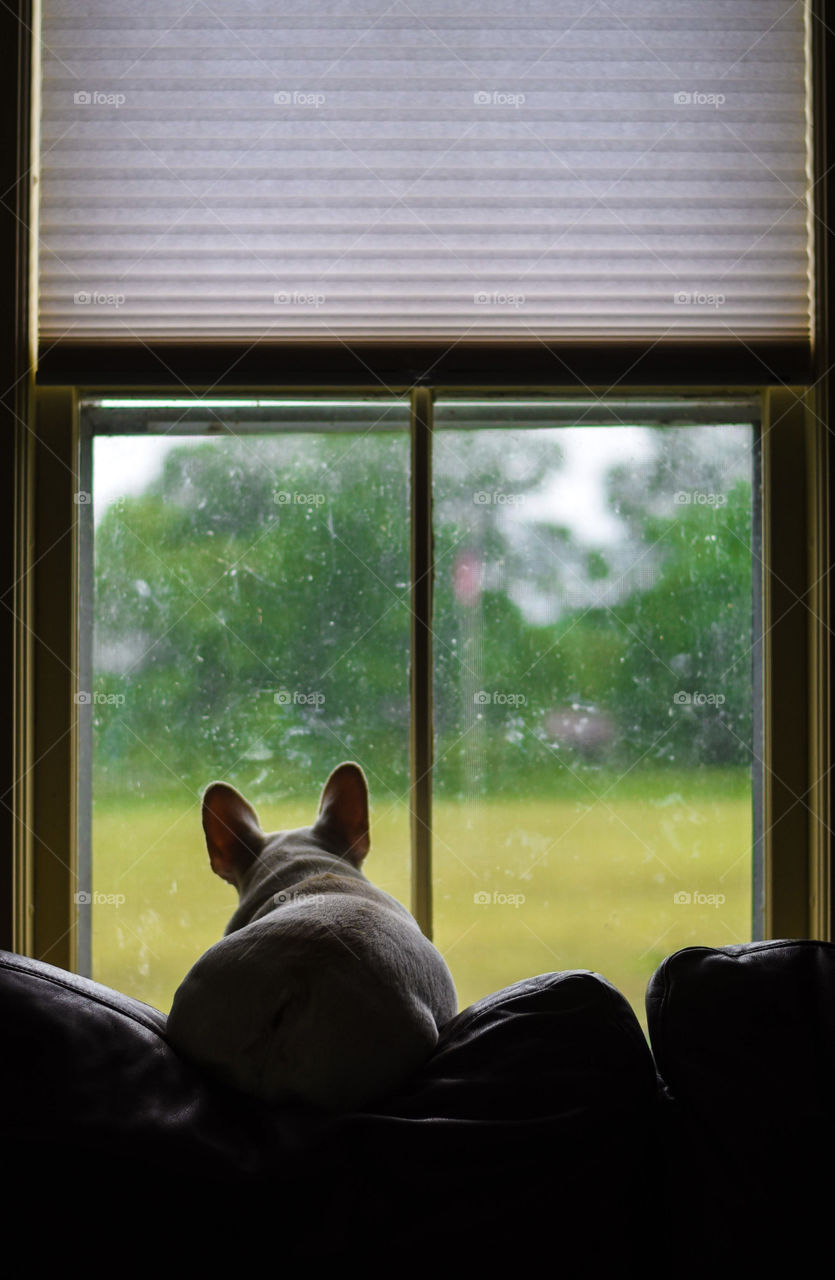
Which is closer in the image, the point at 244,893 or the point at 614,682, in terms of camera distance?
the point at 244,893

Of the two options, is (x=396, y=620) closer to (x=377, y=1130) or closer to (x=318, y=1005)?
(x=318, y=1005)

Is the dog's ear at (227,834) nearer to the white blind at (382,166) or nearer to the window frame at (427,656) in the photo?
the window frame at (427,656)

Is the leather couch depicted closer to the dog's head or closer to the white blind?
the dog's head

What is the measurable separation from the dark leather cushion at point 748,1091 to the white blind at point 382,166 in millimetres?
1417

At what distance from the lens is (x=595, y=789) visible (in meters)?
2.01

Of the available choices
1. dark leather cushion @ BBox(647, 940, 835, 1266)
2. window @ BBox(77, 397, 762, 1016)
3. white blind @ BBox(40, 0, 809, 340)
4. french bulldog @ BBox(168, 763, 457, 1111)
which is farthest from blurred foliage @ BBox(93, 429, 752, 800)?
dark leather cushion @ BBox(647, 940, 835, 1266)

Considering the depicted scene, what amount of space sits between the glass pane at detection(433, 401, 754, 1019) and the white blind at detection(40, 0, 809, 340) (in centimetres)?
30

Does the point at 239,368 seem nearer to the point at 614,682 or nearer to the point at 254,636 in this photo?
the point at 254,636

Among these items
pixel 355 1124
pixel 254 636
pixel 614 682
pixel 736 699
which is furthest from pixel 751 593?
pixel 355 1124

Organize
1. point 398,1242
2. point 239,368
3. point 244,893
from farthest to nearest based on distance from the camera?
point 239,368
point 244,893
point 398,1242

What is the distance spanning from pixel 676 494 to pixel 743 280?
0.50m

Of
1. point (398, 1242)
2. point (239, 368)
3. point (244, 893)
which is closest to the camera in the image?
point (398, 1242)

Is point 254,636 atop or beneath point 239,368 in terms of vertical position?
beneath

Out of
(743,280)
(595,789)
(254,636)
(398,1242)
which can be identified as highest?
(743,280)
